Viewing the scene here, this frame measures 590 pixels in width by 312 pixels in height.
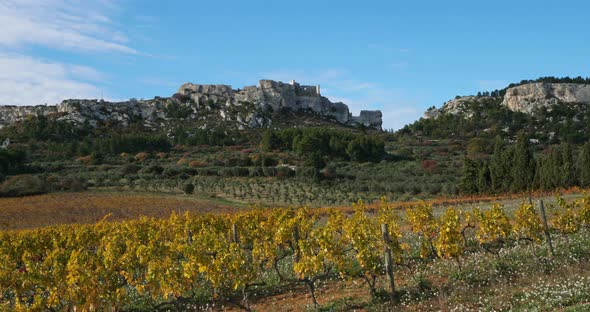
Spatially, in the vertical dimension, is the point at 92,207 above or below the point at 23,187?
below

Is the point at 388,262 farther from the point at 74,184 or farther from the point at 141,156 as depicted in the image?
the point at 141,156

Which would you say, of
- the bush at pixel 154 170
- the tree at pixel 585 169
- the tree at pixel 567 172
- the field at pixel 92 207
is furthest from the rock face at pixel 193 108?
the tree at pixel 585 169

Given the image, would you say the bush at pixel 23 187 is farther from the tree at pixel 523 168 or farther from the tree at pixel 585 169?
the tree at pixel 585 169

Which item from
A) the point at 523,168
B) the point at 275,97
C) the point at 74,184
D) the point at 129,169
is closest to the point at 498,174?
the point at 523,168

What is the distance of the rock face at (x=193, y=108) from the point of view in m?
120

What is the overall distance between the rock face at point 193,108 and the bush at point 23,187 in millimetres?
59096

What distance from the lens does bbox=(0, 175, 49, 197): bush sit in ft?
175

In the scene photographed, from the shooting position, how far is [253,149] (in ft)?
295

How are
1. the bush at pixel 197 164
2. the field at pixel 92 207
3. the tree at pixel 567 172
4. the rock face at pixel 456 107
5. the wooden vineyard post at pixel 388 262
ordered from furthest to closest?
the rock face at pixel 456 107 < the bush at pixel 197 164 < the tree at pixel 567 172 < the field at pixel 92 207 < the wooden vineyard post at pixel 388 262

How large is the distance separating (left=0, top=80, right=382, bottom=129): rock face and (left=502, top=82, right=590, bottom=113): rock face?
2269 inches

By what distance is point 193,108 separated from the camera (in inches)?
5069

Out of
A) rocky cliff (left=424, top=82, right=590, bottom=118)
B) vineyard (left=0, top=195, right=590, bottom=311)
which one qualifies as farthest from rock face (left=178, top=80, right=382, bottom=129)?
vineyard (left=0, top=195, right=590, bottom=311)

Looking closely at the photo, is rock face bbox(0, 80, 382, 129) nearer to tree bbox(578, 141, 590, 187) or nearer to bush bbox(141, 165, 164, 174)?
bush bbox(141, 165, 164, 174)

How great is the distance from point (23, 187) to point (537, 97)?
12618 centimetres
